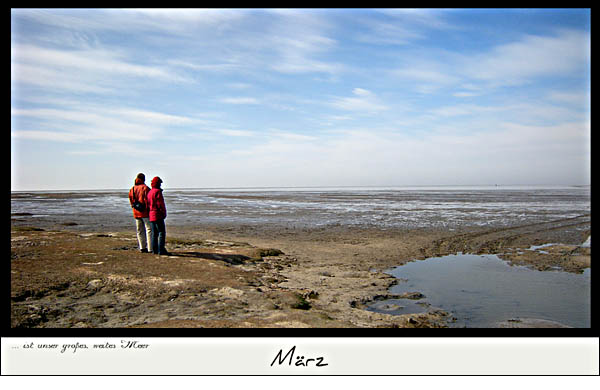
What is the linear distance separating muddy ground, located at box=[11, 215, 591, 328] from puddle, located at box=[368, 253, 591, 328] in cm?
38

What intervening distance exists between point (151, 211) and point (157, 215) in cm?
22

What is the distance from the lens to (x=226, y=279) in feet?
Answer: 24.7


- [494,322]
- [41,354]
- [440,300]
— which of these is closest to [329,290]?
[440,300]

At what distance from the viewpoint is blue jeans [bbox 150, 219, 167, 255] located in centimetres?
946

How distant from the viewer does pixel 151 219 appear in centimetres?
938

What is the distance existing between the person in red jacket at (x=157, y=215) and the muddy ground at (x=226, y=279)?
55 centimetres

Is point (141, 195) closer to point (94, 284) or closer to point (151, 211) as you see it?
point (151, 211)

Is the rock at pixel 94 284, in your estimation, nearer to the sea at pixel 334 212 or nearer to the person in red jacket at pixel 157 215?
the sea at pixel 334 212

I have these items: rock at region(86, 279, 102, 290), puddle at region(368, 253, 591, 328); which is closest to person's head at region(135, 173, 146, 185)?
rock at region(86, 279, 102, 290)

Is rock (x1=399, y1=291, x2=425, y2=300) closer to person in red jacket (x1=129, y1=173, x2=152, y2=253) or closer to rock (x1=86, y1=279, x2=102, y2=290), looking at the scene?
rock (x1=86, y1=279, x2=102, y2=290)

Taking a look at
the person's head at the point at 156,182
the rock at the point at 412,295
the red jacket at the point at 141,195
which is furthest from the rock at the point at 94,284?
the rock at the point at 412,295

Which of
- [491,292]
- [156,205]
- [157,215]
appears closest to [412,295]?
[491,292]
